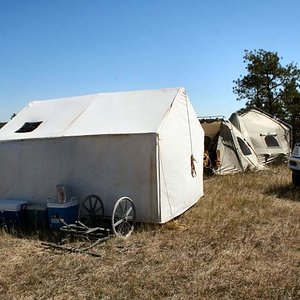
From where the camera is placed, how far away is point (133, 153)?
755cm

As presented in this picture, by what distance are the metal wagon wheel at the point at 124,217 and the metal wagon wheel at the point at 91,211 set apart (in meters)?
0.50

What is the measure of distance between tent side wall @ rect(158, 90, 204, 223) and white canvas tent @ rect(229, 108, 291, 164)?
8260mm

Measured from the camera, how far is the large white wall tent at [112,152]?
7.55 meters

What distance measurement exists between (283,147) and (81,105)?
12202mm

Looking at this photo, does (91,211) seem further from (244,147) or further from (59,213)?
(244,147)

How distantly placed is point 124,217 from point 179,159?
1.84 m

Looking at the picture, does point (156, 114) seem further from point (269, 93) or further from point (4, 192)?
point (269, 93)

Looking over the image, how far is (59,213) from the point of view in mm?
7559

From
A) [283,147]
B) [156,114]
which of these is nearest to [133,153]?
[156,114]

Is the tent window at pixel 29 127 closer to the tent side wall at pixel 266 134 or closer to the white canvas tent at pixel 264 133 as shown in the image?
the white canvas tent at pixel 264 133

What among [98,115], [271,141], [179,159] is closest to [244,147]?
[271,141]

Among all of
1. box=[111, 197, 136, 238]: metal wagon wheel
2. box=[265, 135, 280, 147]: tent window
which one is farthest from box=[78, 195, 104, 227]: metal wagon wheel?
box=[265, 135, 280, 147]: tent window

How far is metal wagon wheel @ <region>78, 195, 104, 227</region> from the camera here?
25.5 feet

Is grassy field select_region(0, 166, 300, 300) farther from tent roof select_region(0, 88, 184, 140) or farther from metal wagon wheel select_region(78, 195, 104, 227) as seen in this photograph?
tent roof select_region(0, 88, 184, 140)
